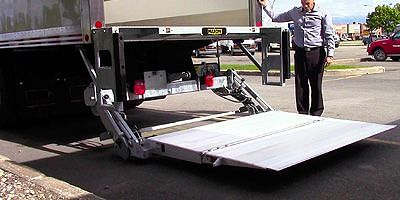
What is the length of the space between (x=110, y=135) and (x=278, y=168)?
233 centimetres

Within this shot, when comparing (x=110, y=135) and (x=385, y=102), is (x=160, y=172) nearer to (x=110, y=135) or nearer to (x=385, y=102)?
(x=110, y=135)

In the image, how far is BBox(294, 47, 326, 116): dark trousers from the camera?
7.31 meters

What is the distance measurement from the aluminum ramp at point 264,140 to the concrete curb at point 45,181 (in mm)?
1090

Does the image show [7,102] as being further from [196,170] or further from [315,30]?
[315,30]

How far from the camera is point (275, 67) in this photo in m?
7.38

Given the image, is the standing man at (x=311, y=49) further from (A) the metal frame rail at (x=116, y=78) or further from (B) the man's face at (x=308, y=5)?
(A) the metal frame rail at (x=116, y=78)

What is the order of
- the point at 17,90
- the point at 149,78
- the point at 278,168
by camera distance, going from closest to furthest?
1. the point at 278,168
2. the point at 149,78
3. the point at 17,90

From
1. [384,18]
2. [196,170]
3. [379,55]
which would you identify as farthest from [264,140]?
Result: [384,18]

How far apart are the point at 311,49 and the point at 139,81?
2.57 m

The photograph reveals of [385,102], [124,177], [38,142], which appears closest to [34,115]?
[38,142]

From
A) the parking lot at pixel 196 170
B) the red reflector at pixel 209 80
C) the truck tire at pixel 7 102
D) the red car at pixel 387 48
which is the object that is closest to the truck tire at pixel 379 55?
the red car at pixel 387 48

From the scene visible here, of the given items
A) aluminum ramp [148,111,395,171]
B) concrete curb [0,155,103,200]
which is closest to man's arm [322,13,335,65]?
aluminum ramp [148,111,395,171]

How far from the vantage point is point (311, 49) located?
7.27m

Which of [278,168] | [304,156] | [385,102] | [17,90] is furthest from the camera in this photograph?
[385,102]
